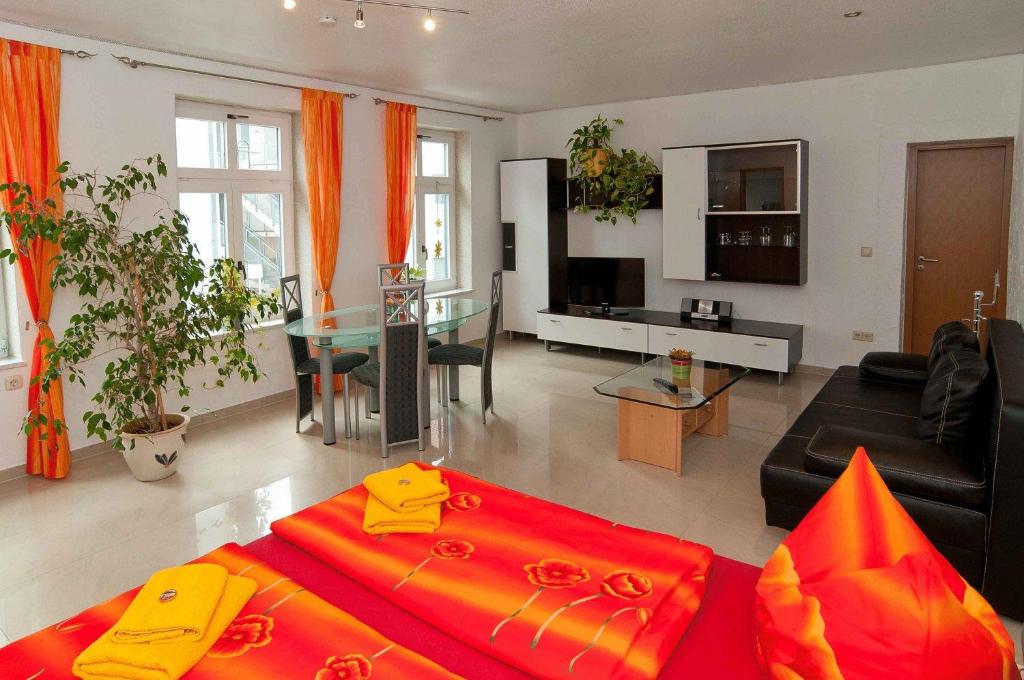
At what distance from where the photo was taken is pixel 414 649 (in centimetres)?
187

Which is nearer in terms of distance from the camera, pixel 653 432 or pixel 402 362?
pixel 653 432

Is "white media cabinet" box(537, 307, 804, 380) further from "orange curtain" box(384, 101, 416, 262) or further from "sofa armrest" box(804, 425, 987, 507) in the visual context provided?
"sofa armrest" box(804, 425, 987, 507)

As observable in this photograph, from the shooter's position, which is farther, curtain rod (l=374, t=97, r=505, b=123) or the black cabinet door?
the black cabinet door

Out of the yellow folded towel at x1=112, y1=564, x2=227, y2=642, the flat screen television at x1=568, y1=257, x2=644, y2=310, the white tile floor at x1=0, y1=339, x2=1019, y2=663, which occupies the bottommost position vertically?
Result: the white tile floor at x1=0, y1=339, x2=1019, y2=663

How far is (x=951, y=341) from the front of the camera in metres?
3.96

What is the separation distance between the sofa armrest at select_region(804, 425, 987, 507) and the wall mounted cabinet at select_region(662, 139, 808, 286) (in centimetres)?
342

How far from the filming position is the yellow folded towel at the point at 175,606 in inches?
68.7

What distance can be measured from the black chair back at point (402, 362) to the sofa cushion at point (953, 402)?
277 centimetres

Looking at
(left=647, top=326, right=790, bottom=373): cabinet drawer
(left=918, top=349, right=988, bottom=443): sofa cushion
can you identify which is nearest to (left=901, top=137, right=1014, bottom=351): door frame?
(left=647, top=326, right=790, bottom=373): cabinet drawer

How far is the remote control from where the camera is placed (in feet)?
14.6

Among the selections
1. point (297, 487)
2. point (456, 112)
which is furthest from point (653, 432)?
point (456, 112)

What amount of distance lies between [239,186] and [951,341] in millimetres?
5062

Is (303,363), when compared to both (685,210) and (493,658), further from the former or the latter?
(685,210)

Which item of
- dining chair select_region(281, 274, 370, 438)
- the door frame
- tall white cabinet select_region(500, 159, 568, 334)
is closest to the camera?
dining chair select_region(281, 274, 370, 438)
